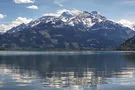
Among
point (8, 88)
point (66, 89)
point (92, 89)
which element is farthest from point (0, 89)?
point (92, 89)

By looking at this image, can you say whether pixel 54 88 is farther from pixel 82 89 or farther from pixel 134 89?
pixel 134 89

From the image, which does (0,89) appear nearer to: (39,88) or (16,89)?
(16,89)

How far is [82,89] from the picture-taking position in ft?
161

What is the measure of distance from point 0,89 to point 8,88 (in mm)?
2081

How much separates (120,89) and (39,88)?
14.4 metres

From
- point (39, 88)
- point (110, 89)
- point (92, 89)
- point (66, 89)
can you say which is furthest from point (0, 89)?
point (110, 89)

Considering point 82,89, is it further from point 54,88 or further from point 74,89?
point 54,88

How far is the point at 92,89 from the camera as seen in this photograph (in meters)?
49.3

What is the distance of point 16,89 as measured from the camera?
49688mm

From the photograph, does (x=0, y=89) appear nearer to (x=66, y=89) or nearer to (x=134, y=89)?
(x=66, y=89)

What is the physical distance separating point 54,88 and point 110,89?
9996mm

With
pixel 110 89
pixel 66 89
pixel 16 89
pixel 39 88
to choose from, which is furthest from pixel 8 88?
pixel 110 89

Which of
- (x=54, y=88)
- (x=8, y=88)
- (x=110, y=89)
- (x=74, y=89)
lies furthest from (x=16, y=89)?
(x=110, y=89)

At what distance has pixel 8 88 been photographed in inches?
1997
